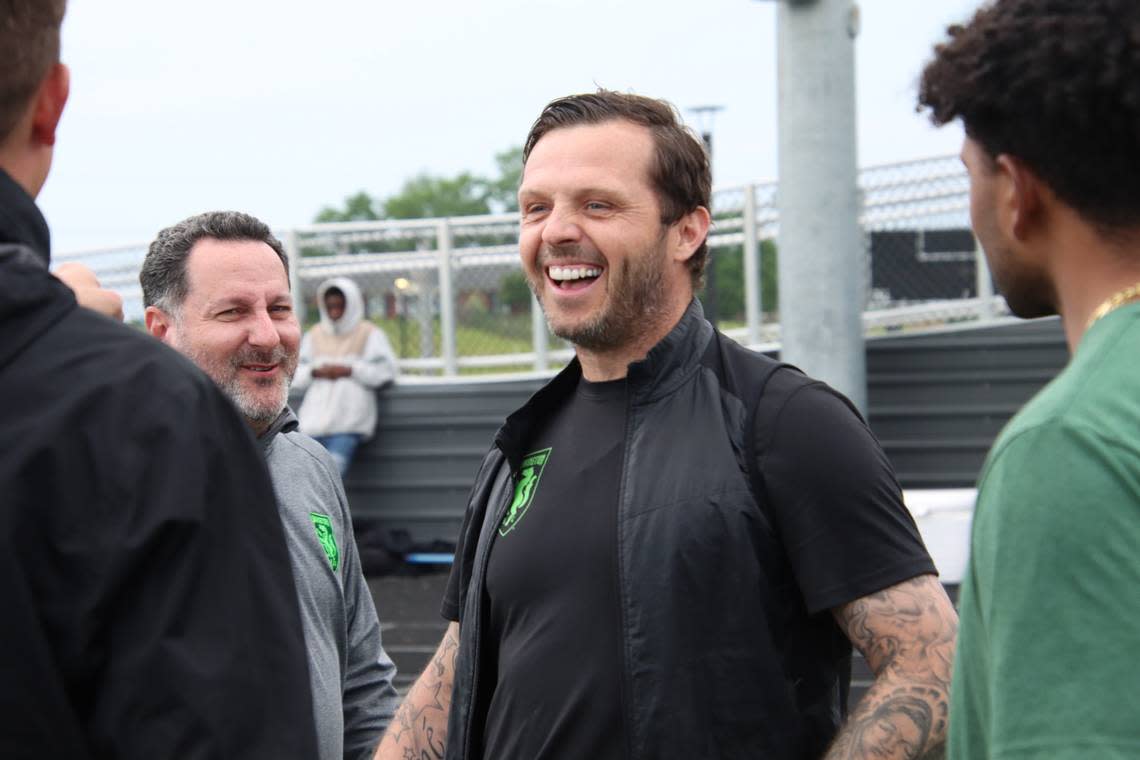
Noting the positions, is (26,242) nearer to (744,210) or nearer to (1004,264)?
(1004,264)

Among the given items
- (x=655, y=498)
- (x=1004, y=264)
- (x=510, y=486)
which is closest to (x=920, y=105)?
(x=1004, y=264)

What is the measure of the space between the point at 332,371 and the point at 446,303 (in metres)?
1.15

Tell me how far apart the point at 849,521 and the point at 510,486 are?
753 mm

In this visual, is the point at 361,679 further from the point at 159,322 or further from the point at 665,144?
the point at 665,144

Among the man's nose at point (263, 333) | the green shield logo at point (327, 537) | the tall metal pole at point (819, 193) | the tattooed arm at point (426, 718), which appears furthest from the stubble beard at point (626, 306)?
the tall metal pole at point (819, 193)

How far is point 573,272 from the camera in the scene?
2826mm

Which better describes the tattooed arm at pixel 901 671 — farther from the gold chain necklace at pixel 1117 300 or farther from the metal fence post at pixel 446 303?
the metal fence post at pixel 446 303

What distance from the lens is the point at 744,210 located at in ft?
36.2

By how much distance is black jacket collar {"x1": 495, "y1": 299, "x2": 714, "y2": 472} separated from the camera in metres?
2.60

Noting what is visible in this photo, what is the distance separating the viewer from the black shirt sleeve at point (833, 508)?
7.43ft

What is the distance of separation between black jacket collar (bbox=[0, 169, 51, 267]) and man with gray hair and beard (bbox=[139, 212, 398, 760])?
1725 millimetres

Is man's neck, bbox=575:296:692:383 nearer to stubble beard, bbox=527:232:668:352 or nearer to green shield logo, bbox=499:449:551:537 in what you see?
stubble beard, bbox=527:232:668:352

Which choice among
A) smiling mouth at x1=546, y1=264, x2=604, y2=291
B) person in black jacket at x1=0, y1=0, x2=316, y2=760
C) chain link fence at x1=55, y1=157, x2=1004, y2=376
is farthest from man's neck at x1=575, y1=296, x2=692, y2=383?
chain link fence at x1=55, y1=157, x2=1004, y2=376

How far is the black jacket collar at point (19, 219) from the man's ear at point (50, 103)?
0.08 metres
